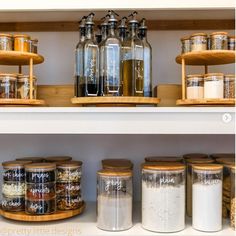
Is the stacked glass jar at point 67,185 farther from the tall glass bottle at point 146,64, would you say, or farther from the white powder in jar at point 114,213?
the tall glass bottle at point 146,64

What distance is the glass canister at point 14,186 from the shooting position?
121cm

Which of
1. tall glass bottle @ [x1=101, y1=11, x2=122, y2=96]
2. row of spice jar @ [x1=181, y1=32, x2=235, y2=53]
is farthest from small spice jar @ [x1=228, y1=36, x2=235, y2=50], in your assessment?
tall glass bottle @ [x1=101, y1=11, x2=122, y2=96]

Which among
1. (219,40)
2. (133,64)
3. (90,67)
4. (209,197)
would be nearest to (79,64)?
(90,67)

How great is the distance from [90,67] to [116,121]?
24 cm

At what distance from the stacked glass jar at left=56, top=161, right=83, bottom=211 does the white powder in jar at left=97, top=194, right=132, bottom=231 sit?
143 millimetres

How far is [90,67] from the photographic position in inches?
47.9

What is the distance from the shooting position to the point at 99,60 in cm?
123

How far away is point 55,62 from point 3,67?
223mm

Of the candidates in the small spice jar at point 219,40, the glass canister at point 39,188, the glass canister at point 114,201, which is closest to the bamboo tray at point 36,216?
the glass canister at point 39,188

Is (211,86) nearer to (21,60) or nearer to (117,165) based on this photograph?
(117,165)

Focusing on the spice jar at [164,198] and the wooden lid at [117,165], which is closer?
the spice jar at [164,198]

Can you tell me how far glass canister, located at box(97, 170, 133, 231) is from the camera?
1.14 metres

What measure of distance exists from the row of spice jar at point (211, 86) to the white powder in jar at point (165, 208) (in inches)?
12.2

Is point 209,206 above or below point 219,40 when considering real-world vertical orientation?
below
